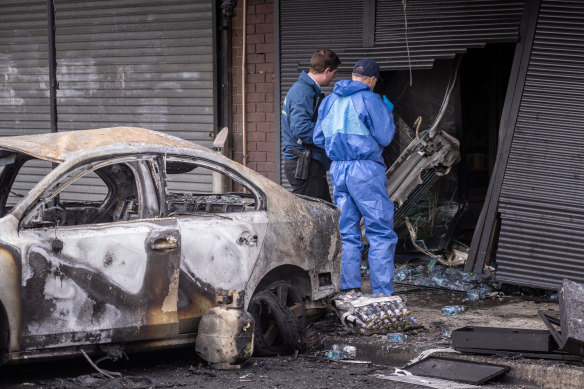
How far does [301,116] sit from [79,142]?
2881 mm

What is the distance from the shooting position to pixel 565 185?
8414 mm

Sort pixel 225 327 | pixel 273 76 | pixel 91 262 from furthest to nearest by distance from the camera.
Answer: pixel 273 76 < pixel 225 327 < pixel 91 262

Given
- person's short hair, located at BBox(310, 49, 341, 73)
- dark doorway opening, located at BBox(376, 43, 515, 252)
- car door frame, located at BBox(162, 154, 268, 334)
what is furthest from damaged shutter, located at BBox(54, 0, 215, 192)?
car door frame, located at BBox(162, 154, 268, 334)

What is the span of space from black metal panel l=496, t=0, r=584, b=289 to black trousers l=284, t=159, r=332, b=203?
1729mm

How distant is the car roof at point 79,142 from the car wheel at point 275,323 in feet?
4.05

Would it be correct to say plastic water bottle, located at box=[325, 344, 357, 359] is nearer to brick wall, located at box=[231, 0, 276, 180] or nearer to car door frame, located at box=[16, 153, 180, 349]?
car door frame, located at box=[16, 153, 180, 349]

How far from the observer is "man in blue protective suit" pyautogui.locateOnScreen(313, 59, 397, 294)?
26.0ft

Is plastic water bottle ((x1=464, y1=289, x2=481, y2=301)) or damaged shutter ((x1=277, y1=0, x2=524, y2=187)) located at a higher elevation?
damaged shutter ((x1=277, y1=0, x2=524, y2=187))

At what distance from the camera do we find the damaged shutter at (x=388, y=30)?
9008mm

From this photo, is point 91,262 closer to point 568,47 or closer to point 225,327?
point 225,327

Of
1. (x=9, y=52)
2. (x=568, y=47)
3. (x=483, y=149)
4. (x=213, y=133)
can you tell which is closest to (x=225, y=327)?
(x=568, y=47)

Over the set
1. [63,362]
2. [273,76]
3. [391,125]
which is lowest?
[63,362]

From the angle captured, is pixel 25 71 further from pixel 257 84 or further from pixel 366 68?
pixel 366 68

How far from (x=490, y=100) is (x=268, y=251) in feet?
18.9
